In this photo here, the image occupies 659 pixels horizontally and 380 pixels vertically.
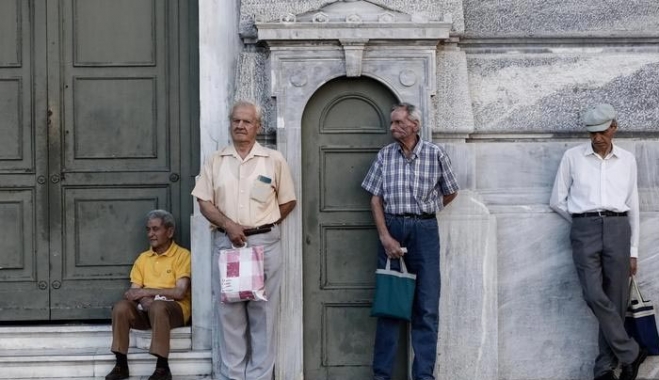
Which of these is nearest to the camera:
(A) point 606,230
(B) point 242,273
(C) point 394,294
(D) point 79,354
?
(B) point 242,273

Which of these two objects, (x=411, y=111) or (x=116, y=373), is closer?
(x=411, y=111)

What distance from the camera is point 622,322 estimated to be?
25.1 ft

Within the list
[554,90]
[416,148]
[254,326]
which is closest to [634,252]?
[554,90]

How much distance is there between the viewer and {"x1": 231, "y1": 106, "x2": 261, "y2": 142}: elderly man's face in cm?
751

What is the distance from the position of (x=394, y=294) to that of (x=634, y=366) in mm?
1646

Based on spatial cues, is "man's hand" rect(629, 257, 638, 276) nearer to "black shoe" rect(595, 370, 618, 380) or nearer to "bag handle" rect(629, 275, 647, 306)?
"bag handle" rect(629, 275, 647, 306)

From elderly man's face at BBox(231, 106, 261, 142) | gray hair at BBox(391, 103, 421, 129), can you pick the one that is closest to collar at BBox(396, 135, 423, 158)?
gray hair at BBox(391, 103, 421, 129)

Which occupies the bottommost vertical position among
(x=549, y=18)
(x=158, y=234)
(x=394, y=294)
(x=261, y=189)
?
(x=394, y=294)

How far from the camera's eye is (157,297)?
7.85 m

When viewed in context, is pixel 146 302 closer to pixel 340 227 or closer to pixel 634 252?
pixel 340 227

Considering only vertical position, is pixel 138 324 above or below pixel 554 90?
below

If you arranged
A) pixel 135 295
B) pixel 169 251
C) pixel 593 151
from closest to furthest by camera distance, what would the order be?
1. pixel 593 151
2. pixel 135 295
3. pixel 169 251

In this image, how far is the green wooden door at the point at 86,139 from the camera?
8344mm

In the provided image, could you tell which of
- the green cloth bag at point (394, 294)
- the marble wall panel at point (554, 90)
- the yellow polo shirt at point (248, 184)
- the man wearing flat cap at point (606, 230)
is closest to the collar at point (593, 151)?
the man wearing flat cap at point (606, 230)
